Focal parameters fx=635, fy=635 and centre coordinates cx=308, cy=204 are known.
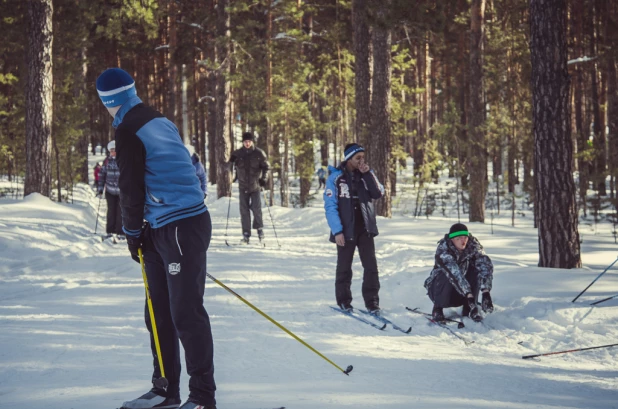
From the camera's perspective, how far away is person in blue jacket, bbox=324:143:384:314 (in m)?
7.85

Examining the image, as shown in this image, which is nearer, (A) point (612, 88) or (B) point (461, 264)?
(B) point (461, 264)

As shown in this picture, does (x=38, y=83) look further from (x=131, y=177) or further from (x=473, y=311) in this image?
(x=131, y=177)

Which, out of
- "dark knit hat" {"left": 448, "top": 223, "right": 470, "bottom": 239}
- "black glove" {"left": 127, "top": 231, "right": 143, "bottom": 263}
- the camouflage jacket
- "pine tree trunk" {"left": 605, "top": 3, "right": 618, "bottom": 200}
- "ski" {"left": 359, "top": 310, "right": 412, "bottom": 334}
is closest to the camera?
"black glove" {"left": 127, "top": 231, "right": 143, "bottom": 263}

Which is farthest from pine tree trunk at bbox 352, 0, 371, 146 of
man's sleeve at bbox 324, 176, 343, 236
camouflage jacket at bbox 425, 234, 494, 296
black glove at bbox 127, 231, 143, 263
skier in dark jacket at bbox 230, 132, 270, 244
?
black glove at bbox 127, 231, 143, 263

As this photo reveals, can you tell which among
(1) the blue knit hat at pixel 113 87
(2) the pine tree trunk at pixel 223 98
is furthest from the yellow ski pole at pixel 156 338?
(2) the pine tree trunk at pixel 223 98

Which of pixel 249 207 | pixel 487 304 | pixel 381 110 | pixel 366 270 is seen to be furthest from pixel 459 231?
pixel 381 110

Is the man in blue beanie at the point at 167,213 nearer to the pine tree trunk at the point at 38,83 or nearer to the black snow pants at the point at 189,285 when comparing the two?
the black snow pants at the point at 189,285

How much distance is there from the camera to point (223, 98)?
2703 cm

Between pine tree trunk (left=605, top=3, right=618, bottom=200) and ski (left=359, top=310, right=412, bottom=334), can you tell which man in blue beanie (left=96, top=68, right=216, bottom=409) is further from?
pine tree trunk (left=605, top=3, right=618, bottom=200)

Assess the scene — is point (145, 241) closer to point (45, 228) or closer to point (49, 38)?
point (45, 228)

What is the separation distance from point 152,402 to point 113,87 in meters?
1.95

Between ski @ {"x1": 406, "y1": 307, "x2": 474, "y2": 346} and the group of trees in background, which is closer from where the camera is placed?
ski @ {"x1": 406, "y1": 307, "x2": 474, "y2": 346}

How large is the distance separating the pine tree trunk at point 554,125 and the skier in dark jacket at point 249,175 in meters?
6.49

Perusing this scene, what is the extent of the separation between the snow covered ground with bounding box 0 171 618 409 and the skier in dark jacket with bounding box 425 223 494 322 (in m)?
0.27
